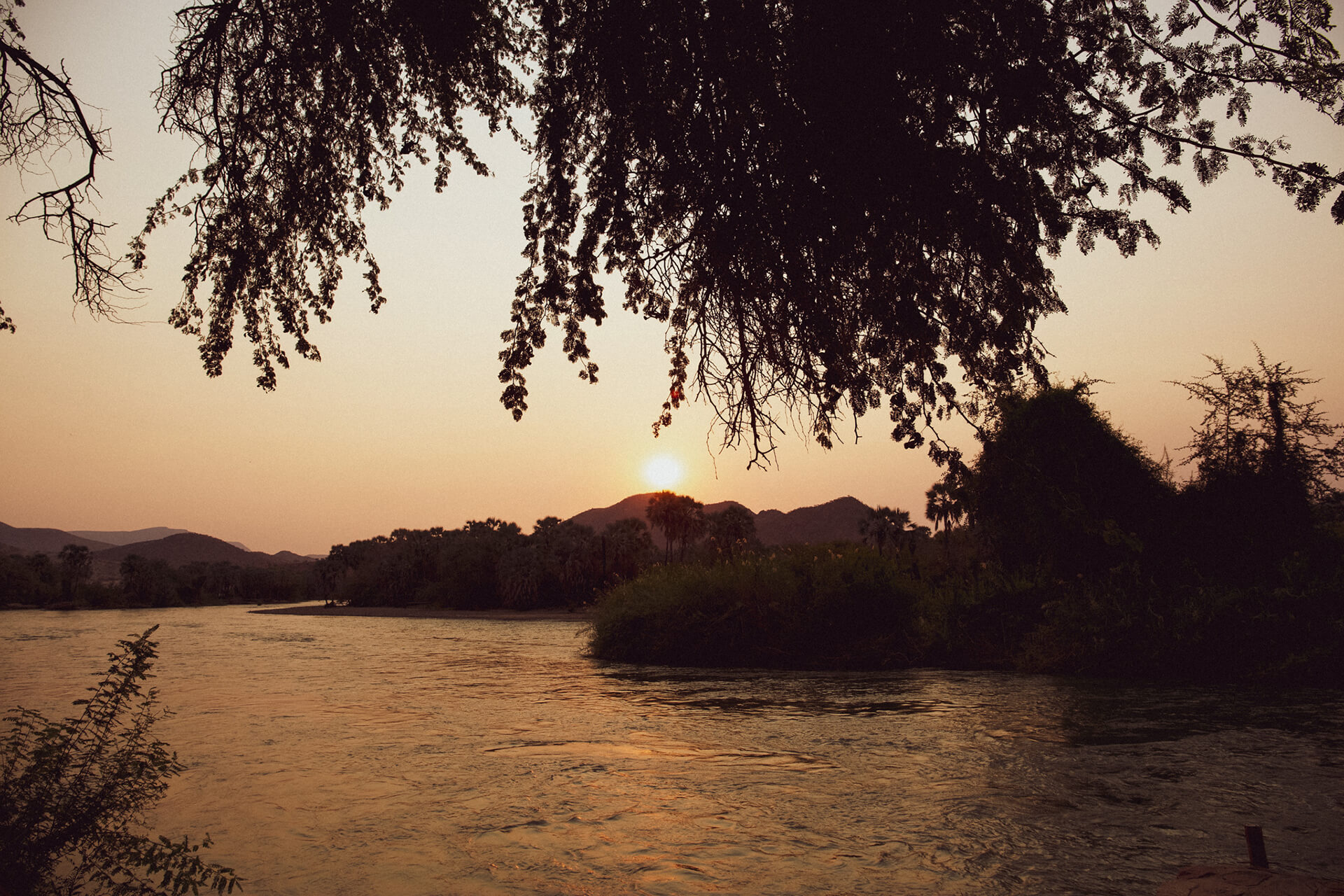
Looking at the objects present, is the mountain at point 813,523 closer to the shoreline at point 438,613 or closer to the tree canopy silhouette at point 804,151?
the shoreline at point 438,613

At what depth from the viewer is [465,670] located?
63.5ft

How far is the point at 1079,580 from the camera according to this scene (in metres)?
15.3

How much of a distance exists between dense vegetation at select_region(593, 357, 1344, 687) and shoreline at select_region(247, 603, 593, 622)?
3506 centimetres

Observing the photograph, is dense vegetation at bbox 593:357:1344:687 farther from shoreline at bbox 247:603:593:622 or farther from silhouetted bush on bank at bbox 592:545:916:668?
shoreline at bbox 247:603:593:622

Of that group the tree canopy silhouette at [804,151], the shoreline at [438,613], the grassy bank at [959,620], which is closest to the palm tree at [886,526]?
the shoreline at [438,613]

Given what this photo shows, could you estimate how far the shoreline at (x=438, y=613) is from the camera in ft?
194

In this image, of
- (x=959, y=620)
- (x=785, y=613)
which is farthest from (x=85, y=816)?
(x=959, y=620)

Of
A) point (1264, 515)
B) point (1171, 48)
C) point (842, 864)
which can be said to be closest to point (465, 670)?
point (842, 864)

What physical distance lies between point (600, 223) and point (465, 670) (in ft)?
54.7

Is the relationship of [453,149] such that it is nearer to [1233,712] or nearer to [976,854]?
[976,854]

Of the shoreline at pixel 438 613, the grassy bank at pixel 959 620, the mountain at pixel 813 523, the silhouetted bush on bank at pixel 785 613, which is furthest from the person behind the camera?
the mountain at pixel 813 523

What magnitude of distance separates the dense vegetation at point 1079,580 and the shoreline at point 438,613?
115 feet

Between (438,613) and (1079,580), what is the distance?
61532 millimetres

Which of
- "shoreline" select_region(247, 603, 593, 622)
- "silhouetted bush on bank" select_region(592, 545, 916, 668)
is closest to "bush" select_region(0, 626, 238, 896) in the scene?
"silhouetted bush on bank" select_region(592, 545, 916, 668)
